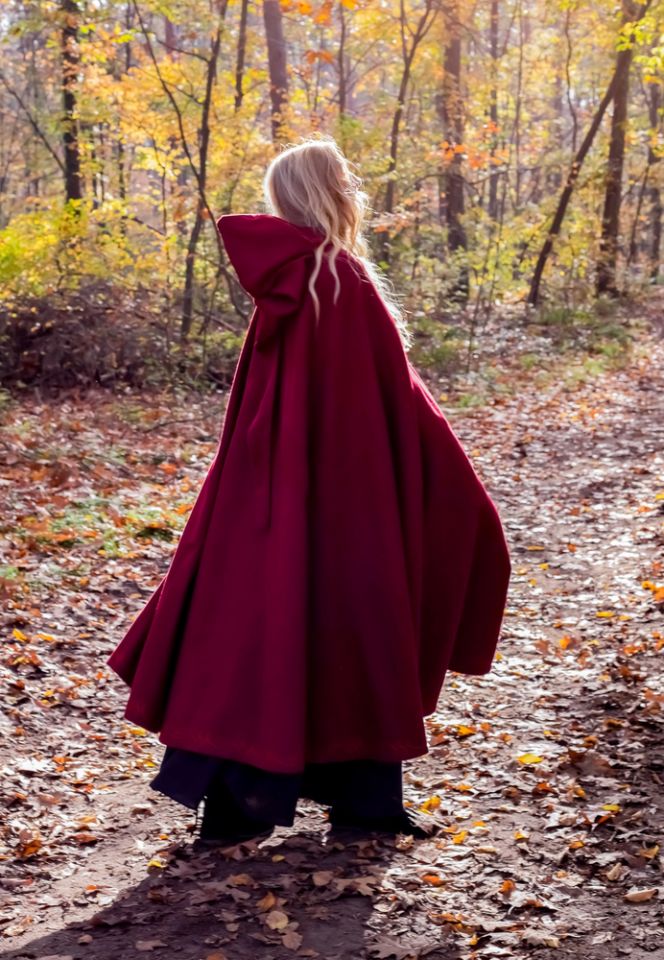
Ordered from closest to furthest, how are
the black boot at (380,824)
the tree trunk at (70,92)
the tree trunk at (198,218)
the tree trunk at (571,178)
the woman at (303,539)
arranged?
the woman at (303,539)
the black boot at (380,824)
the tree trunk at (198,218)
the tree trunk at (70,92)
the tree trunk at (571,178)

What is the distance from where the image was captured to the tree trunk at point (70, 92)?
14.9m

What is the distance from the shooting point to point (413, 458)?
12.1 ft

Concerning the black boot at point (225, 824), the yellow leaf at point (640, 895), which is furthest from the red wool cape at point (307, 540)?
the yellow leaf at point (640, 895)

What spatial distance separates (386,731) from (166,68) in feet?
42.9

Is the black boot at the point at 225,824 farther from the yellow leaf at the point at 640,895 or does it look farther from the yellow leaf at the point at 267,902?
the yellow leaf at the point at 640,895

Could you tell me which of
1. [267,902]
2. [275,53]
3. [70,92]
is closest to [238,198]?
[70,92]

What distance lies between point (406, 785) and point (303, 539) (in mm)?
1592

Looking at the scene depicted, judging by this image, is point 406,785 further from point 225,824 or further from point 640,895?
point 640,895

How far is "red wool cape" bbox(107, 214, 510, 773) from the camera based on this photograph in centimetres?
357

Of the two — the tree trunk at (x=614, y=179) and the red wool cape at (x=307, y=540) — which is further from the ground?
the tree trunk at (x=614, y=179)

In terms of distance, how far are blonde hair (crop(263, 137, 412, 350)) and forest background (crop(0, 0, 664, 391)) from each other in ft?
26.0

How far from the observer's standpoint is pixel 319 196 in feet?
11.8

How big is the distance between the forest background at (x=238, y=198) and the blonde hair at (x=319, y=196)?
7.94 meters

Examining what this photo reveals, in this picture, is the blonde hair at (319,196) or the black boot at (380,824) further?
the black boot at (380,824)
